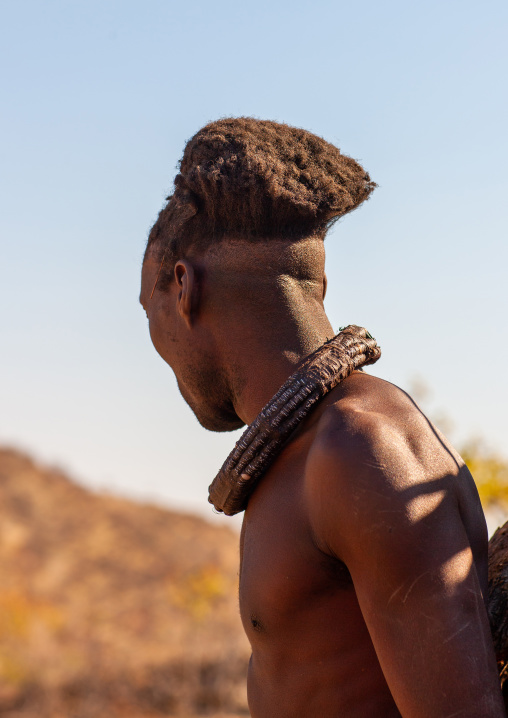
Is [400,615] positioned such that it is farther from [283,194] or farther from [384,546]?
[283,194]

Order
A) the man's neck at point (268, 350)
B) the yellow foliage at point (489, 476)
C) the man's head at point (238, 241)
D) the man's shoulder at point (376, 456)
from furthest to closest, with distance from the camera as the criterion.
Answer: the yellow foliage at point (489, 476), the man's head at point (238, 241), the man's neck at point (268, 350), the man's shoulder at point (376, 456)

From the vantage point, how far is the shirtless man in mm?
2004

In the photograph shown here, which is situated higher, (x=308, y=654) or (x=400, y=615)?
(x=400, y=615)

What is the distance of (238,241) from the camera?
2.92m

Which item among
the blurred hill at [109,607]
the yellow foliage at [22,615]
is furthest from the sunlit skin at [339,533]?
the yellow foliage at [22,615]

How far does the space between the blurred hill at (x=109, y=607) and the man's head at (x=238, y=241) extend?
13506 mm

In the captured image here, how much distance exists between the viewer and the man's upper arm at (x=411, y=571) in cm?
195

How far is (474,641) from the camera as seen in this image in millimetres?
1979

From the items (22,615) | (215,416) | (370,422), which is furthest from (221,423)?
(22,615)

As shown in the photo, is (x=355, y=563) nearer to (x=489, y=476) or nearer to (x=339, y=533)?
(x=339, y=533)

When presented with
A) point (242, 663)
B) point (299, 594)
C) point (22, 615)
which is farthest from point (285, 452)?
point (22, 615)

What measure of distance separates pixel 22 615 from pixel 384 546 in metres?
20.0

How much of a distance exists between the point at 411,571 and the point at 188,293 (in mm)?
1314

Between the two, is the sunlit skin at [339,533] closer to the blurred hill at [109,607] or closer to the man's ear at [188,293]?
the man's ear at [188,293]
